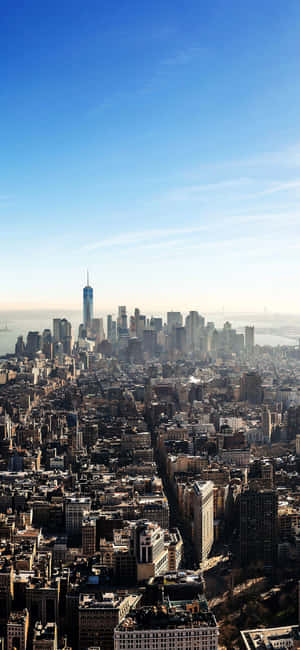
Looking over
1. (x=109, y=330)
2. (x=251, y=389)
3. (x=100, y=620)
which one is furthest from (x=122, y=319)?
(x=100, y=620)

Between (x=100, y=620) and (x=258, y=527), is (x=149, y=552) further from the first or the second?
(x=258, y=527)

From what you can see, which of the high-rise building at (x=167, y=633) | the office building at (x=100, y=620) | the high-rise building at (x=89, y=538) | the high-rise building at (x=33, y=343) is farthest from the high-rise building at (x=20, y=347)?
the high-rise building at (x=167, y=633)

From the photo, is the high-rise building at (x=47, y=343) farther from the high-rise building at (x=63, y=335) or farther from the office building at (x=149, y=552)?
the office building at (x=149, y=552)

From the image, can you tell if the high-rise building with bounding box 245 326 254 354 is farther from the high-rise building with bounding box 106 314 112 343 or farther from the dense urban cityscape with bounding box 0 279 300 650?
the high-rise building with bounding box 106 314 112 343

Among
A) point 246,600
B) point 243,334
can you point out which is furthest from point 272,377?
point 246,600

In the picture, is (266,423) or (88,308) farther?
(88,308)
